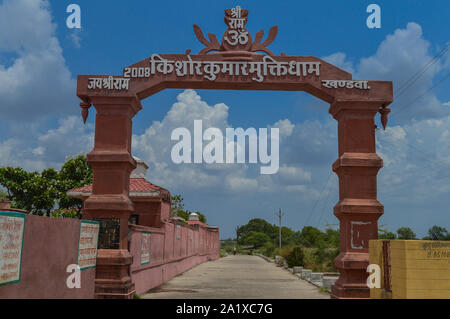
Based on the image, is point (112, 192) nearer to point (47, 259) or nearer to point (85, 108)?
point (85, 108)

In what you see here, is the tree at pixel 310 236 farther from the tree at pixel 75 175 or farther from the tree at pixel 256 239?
the tree at pixel 75 175

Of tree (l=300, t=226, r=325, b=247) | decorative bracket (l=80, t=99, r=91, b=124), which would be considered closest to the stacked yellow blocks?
decorative bracket (l=80, t=99, r=91, b=124)

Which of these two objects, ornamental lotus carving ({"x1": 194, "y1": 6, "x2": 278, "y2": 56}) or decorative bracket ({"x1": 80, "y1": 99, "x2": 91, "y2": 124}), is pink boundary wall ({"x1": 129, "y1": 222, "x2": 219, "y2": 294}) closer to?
decorative bracket ({"x1": 80, "y1": 99, "x2": 91, "y2": 124})

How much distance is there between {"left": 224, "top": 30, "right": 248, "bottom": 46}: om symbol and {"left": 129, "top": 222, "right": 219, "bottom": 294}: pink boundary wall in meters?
6.23

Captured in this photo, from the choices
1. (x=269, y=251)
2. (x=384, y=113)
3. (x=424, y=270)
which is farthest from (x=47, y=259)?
(x=269, y=251)

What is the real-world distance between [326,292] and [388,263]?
6202mm

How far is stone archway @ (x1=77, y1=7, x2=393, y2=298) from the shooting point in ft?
38.0

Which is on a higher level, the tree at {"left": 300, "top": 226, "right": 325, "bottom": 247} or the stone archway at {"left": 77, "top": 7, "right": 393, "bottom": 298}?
the stone archway at {"left": 77, "top": 7, "right": 393, "bottom": 298}

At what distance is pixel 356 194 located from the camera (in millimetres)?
11797

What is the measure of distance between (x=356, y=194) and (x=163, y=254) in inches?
380

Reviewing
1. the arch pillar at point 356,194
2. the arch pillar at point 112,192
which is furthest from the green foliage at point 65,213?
the arch pillar at point 356,194

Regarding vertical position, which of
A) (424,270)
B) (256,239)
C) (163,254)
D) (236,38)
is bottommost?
(256,239)

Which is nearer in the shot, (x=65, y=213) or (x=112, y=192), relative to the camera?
(x=112, y=192)
